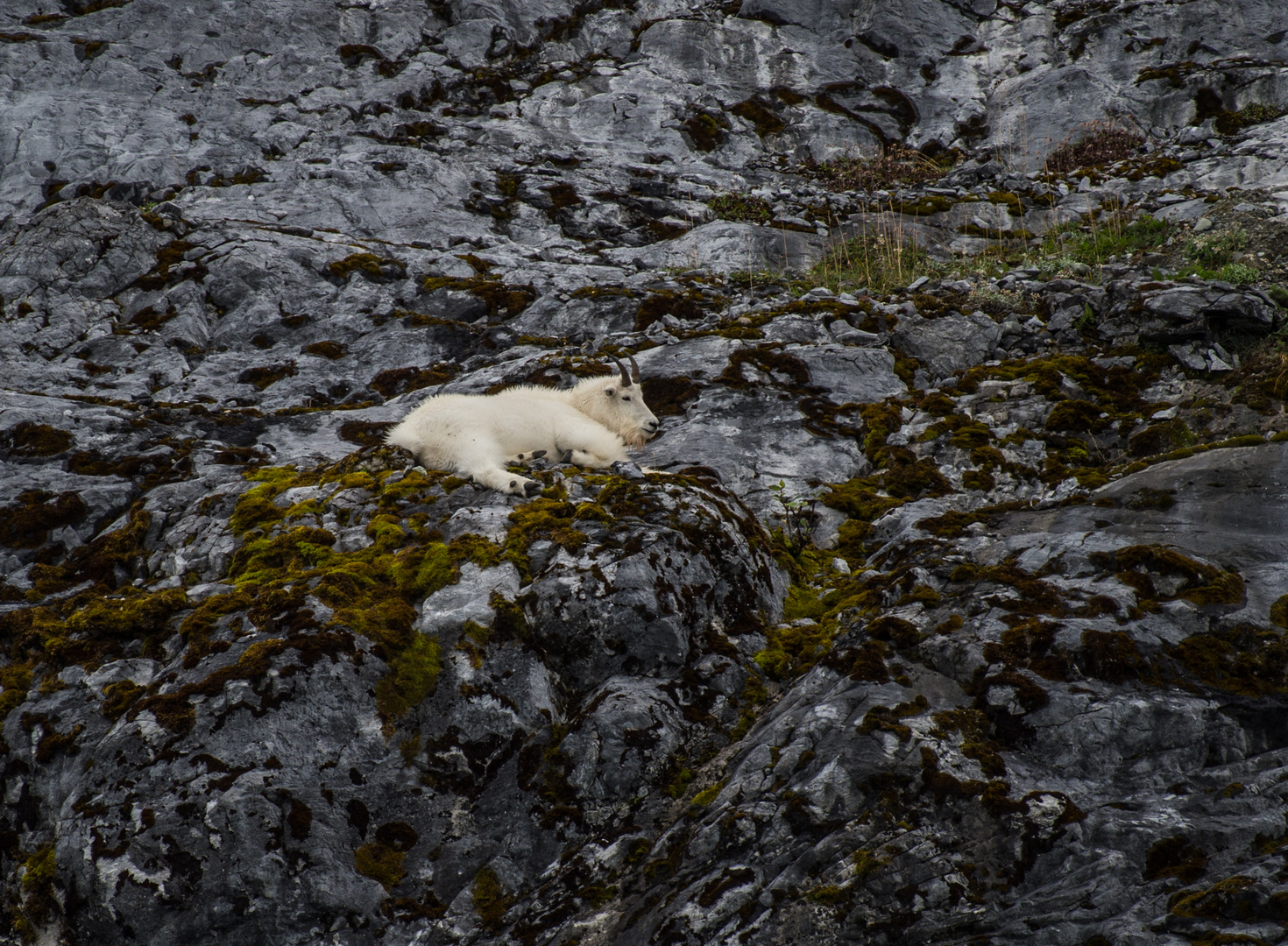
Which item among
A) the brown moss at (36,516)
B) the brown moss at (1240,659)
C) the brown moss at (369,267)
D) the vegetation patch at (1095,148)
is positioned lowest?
the brown moss at (36,516)

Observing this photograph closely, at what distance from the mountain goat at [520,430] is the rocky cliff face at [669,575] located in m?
0.54

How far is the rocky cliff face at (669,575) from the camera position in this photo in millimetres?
4941

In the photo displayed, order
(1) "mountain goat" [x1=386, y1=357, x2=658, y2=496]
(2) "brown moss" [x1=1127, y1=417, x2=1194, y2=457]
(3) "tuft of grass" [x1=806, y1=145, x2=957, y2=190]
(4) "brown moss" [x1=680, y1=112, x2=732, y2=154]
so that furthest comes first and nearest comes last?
(4) "brown moss" [x1=680, y1=112, x2=732, y2=154], (3) "tuft of grass" [x1=806, y1=145, x2=957, y2=190], (1) "mountain goat" [x1=386, y1=357, x2=658, y2=496], (2) "brown moss" [x1=1127, y1=417, x2=1194, y2=457]

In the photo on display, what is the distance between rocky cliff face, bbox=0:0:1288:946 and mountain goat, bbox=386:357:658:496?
541 millimetres

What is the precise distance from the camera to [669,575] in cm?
732

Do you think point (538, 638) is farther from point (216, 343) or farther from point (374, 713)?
point (216, 343)

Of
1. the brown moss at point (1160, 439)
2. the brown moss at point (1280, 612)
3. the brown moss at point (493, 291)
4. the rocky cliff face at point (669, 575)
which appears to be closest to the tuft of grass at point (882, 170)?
the rocky cliff face at point (669, 575)

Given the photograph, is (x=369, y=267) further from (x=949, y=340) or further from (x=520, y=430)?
(x=949, y=340)

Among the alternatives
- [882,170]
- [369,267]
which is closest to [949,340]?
[369,267]

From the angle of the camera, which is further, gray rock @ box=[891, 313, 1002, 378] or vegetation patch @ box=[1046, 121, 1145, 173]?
vegetation patch @ box=[1046, 121, 1145, 173]

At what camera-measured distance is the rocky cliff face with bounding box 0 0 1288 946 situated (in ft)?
16.2

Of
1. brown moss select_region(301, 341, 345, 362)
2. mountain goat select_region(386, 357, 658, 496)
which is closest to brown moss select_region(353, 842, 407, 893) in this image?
mountain goat select_region(386, 357, 658, 496)

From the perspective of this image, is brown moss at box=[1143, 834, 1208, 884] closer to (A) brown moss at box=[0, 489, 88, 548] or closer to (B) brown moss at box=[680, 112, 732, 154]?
(A) brown moss at box=[0, 489, 88, 548]

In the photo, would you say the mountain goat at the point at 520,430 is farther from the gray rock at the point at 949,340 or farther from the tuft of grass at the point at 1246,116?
the tuft of grass at the point at 1246,116
